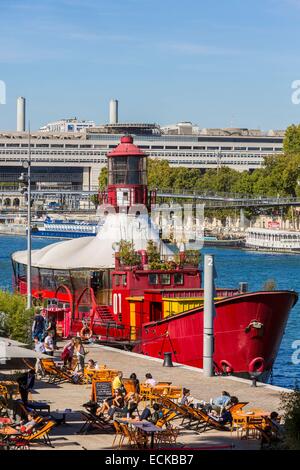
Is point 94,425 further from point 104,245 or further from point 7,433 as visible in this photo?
point 104,245

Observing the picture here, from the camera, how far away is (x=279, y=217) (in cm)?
16088

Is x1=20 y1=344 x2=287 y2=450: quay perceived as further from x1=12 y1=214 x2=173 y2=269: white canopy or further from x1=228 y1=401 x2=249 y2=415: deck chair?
x1=12 y1=214 x2=173 y2=269: white canopy

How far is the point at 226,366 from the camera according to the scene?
31.3 metres

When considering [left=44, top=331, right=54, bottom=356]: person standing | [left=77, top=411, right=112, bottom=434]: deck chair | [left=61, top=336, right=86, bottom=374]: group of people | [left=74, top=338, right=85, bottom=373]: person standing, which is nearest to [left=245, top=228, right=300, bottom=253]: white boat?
[left=44, top=331, right=54, bottom=356]: person standing

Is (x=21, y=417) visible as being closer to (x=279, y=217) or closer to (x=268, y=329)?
(x=268, y=329)

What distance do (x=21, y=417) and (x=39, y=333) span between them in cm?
1131

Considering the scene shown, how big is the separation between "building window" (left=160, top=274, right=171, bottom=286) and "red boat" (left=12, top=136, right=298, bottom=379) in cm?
3

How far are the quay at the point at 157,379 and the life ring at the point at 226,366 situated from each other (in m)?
1.47

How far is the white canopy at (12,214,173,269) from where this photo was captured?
125 feet

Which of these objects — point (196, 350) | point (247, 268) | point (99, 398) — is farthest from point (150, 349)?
point (247, 268)

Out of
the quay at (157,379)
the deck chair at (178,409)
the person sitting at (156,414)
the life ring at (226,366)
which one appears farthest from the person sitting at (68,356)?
the person sitting at (156,414)

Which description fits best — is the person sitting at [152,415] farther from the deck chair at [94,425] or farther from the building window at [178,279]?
the building window at [178,279]

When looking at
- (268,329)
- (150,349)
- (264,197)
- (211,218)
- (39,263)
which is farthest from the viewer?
(211,218)

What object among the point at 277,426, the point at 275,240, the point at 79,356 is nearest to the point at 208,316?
the point at 79,356
